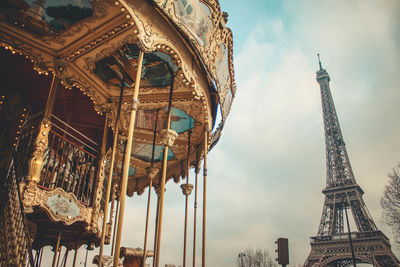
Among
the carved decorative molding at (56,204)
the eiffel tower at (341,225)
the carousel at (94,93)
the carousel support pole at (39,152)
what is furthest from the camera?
the eiffel tower at (341,225)

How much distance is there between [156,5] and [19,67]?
16.5 ft

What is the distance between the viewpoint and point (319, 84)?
62688 mm

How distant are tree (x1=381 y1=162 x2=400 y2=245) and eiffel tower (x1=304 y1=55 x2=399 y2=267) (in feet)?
29.3

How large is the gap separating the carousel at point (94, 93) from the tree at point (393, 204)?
1621 cm

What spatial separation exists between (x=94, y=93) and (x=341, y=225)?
42997 millimetres

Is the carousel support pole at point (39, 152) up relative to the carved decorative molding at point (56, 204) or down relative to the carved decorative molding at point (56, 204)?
up

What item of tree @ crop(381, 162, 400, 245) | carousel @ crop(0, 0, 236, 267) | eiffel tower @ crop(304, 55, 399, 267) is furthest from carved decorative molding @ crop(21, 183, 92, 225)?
eiffel tower @ crop(304, 55, 399, 267)

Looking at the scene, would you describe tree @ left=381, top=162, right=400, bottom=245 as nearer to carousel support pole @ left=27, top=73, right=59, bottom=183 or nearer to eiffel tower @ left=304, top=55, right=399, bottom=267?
eiffel tower @ left=304, top=55, right=399, bottom=267

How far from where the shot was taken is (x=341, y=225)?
4109 cm

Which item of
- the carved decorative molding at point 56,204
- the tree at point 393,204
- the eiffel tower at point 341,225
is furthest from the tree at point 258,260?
the carved decorative molding at point 56,204

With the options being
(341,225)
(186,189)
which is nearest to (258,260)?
(341,225)

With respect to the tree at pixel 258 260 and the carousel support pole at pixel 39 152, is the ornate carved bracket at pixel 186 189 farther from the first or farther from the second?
the tree at pixel 258 260

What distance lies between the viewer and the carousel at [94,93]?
16.3ft

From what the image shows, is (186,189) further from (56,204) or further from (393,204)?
(393,204)
